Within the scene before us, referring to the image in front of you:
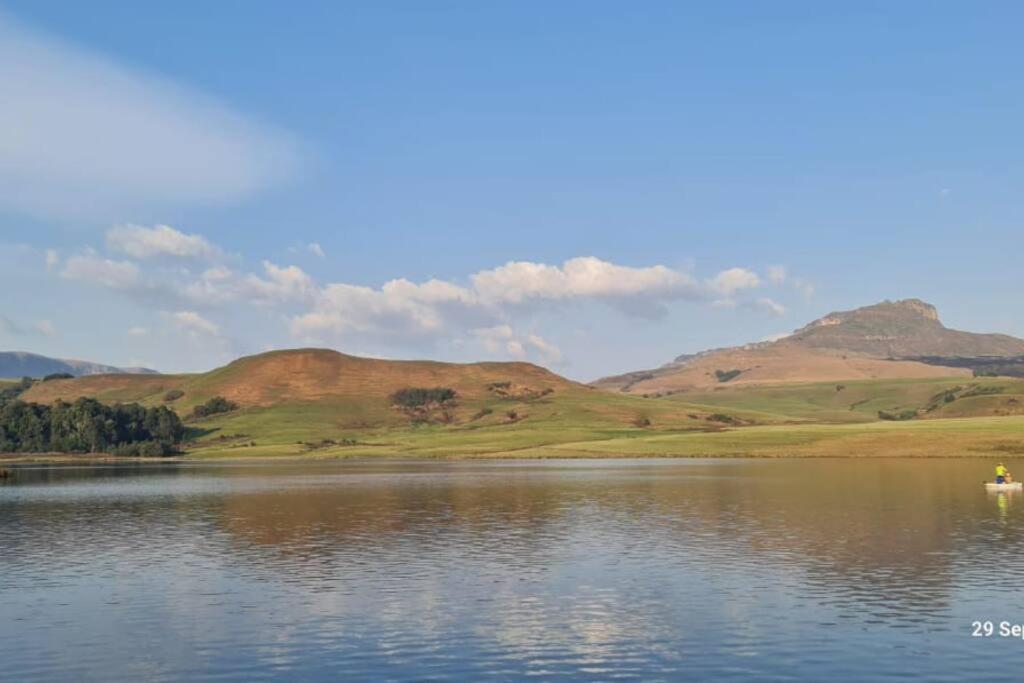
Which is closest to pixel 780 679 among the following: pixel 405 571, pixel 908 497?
pixel 405 571

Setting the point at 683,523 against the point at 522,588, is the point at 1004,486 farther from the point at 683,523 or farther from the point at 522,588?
the point at 522,588

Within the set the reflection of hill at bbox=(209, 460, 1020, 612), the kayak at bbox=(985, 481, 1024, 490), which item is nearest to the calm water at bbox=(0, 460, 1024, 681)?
the reflection of hill at bbox=(209, 460, 1020, 612)

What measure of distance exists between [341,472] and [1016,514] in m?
120

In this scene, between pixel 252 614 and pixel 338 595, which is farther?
pixel 338 595

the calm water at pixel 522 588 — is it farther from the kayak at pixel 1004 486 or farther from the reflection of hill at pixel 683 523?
the kayak at pixel 1004 486

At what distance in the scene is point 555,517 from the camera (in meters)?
87.9

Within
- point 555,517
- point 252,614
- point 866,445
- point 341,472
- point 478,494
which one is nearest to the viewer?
point 252,614

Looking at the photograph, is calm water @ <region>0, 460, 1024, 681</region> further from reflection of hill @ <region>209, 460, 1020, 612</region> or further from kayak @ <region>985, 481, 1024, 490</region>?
kayak @ <region>985, 481, 1024, 490</region>

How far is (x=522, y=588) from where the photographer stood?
172 ft

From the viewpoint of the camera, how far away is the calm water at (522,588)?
37281 mm

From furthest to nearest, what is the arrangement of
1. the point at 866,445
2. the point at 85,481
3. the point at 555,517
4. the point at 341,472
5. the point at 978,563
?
1. the point at 866,445
2. the point at 341,472
3. the point at 85,481
4. the point at 555,517
5. the point at 978,563

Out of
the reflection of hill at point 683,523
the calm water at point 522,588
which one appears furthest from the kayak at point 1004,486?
the calm water at point 522,588

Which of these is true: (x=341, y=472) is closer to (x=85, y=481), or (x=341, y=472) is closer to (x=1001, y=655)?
(x=85, y=481)

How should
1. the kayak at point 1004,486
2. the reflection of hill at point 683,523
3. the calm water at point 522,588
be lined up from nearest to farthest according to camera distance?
the calm water at point 522,588 → the reflection of hill at point 683,523 → the kayak at point 1004,486
